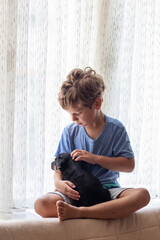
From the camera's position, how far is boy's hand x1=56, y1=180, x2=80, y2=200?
149cm

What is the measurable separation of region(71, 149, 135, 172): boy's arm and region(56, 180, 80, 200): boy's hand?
0.35 ft

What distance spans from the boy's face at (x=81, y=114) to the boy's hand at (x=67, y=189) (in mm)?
247

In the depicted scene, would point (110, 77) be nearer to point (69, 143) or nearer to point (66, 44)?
point (66, 44)

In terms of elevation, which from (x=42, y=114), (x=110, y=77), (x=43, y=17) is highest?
(x=43, y=17)

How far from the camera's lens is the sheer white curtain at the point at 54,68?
1.63 metres

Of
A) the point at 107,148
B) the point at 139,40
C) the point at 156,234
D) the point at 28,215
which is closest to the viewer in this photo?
the point at 156,234

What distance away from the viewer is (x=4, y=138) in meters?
1.64

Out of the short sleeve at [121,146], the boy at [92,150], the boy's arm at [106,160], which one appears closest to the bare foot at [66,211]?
the boy at [92,150]

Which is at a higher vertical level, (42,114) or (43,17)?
(43,17)

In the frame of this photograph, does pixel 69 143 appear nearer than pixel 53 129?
Yes

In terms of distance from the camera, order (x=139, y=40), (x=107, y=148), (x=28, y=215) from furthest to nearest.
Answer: (x=139, y=40) → (x=28, y=215) → (x=107, y=148)

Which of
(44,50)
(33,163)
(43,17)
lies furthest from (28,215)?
(43,17)

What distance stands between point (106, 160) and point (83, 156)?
0.34ft

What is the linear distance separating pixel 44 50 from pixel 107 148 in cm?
51
